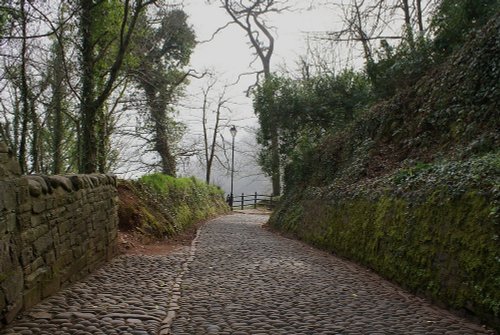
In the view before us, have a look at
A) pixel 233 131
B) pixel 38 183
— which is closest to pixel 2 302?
pixel 38 183

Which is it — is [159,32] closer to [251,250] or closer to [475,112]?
[251,250]

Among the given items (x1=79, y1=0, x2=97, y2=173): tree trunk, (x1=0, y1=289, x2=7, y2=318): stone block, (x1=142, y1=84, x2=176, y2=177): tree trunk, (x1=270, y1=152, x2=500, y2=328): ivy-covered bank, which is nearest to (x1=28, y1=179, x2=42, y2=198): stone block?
(x1=0, y1=289, x2=7, y2=318): stone block

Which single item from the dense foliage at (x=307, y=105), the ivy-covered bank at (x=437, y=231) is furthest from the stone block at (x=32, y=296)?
the dense foliage at (x=307, y=105)

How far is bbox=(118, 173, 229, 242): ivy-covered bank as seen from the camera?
9180 mm

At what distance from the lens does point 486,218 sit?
4.19 meters

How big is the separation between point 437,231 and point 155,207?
288 inches

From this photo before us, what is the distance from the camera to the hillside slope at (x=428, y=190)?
4289 millimetres

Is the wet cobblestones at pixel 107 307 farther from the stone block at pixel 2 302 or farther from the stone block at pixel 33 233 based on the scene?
the stone block at pixel 33 233

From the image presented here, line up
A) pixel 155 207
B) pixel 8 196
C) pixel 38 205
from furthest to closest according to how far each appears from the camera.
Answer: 1. pixel 155 207
2. pixel 38 205
3. pixel 8 196

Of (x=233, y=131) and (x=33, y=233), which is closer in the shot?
(x=33, y=233)

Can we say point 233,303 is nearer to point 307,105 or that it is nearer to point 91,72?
point 91,72

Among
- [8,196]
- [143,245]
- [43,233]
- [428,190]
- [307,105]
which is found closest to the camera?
[8,196]

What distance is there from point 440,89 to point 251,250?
5.04 metres

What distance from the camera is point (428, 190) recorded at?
554cm
